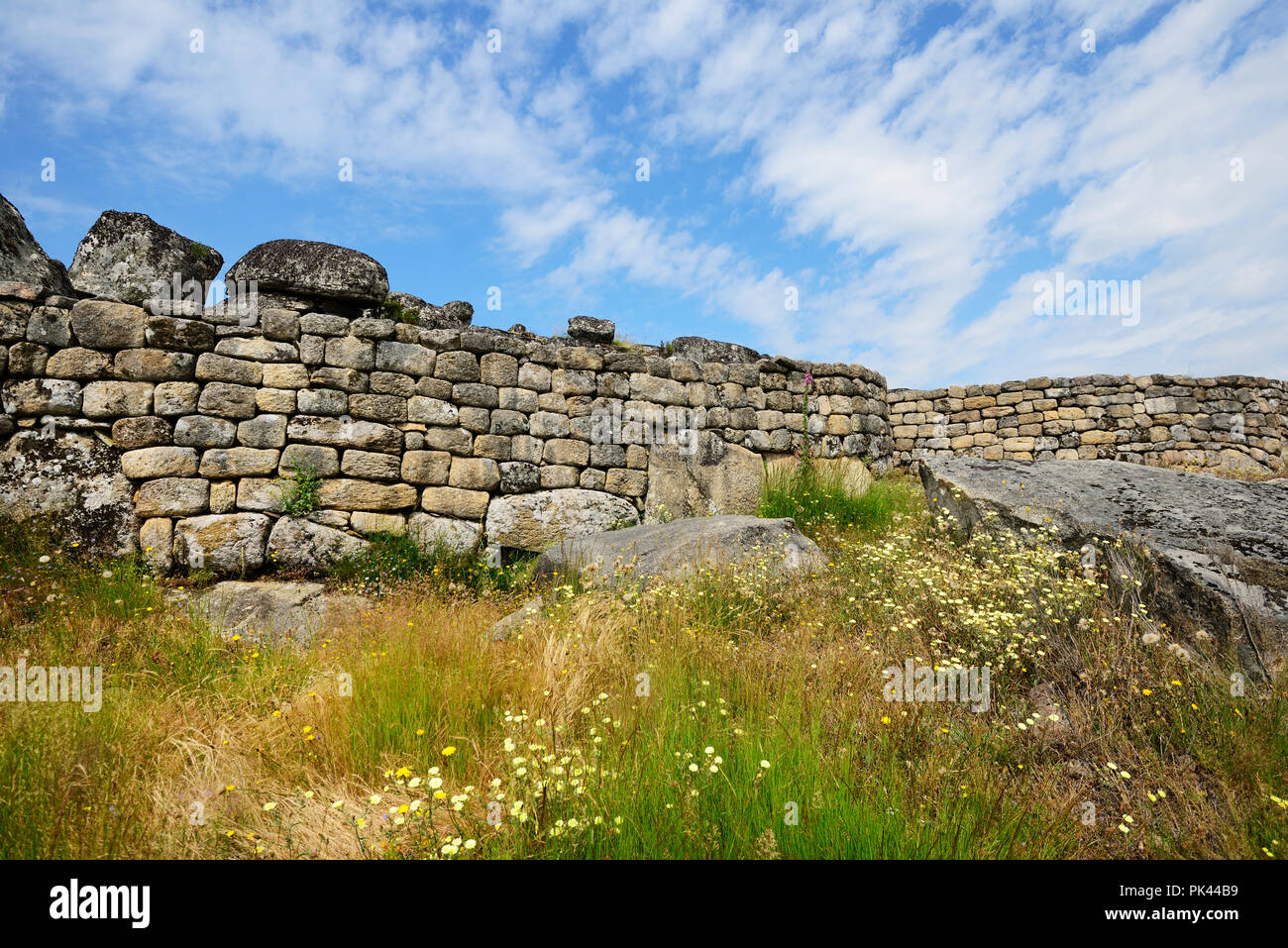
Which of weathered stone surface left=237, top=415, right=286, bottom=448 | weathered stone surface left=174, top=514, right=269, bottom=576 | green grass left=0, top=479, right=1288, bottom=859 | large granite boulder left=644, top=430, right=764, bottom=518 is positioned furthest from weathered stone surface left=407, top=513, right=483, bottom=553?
large granite boulder left=644, top=430, right=764, bottom=518

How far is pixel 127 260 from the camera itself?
6484 millimetres

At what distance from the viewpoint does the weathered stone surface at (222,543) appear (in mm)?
6078

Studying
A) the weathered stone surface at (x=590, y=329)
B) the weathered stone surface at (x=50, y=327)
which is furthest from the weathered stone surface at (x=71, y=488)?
the weathered stone surface at (x=590, y=329)

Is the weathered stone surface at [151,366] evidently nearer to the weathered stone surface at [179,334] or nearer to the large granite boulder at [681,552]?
the weathered stone surface at [179,334]

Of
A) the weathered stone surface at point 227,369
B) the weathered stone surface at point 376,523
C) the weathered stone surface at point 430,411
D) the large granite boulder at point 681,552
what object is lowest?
the large granite boulder at point 681,552

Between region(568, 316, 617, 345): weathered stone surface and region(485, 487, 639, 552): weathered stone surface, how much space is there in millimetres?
2231

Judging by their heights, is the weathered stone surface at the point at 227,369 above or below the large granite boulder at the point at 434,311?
below

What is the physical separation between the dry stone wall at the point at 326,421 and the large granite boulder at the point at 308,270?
13 centimetres

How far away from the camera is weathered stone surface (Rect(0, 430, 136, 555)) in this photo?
5.81 meters

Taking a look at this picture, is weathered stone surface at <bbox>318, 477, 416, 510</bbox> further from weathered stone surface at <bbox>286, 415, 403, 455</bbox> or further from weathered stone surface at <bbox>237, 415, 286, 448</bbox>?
weathered stone surface at <bbox>237, 415, 286, 448</bbox>

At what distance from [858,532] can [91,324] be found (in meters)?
7.94
